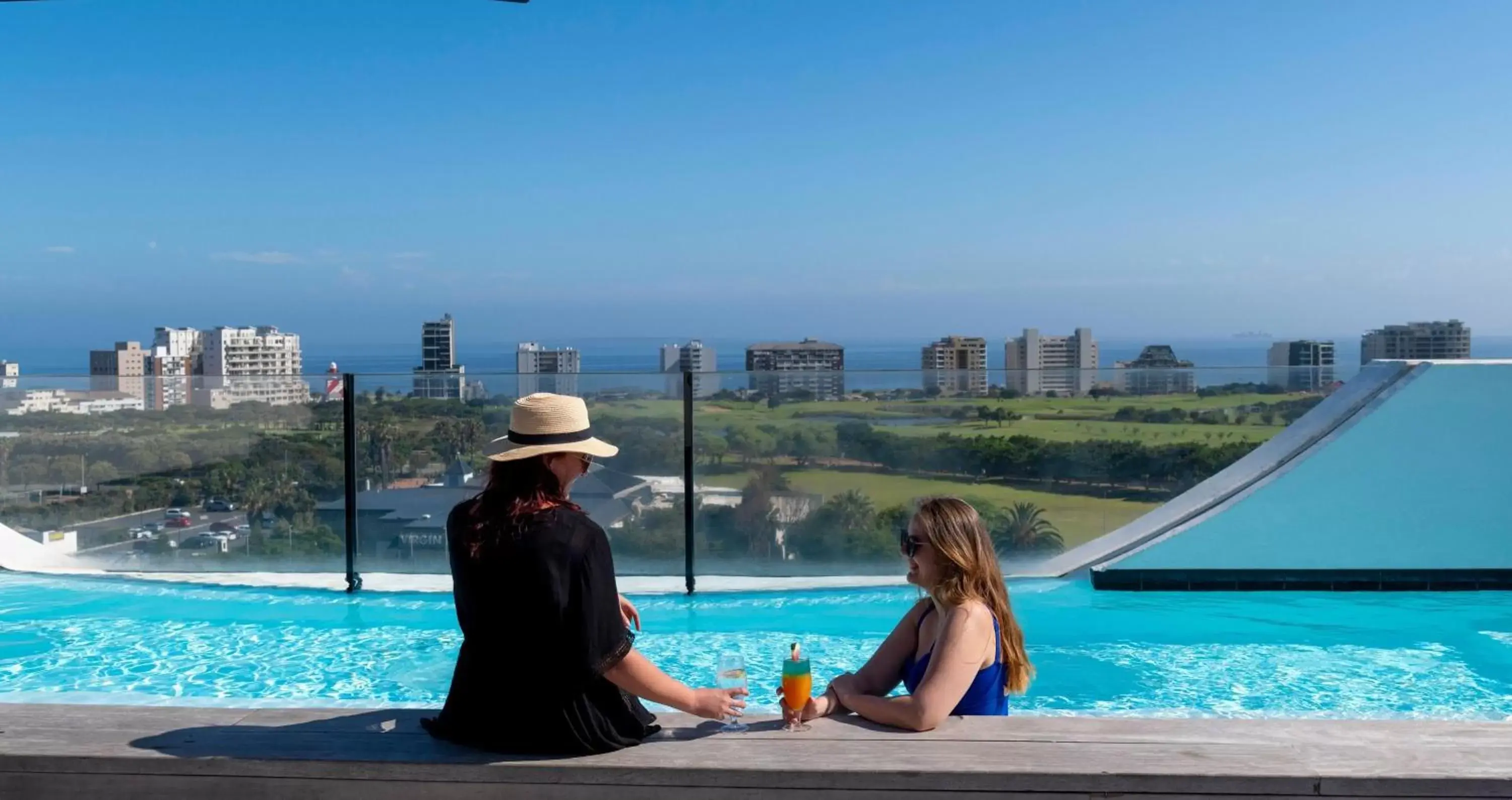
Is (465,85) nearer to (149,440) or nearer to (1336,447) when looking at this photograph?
(149,440)

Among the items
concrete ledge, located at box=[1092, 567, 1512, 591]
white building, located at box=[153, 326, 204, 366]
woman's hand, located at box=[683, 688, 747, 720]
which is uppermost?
white building, located at box=[153, 326, 204, 366]

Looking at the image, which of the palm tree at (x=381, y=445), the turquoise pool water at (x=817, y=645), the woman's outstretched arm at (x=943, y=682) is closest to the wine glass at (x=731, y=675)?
the woman's outstretched arm at (x=943, y=682)

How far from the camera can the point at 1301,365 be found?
7.46 metres

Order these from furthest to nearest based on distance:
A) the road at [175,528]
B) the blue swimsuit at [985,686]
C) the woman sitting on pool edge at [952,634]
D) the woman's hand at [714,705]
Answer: the road at [175,528] → the blue swimsuit at [985,686] → the woman sitting on pool edge at [952,634] → the woman's hand at [714,705]

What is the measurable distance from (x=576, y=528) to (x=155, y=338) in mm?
14107

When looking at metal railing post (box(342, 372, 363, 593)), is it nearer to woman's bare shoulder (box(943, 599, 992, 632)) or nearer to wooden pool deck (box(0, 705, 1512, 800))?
wooden pool deck (box(0, 705, 1512, 800))

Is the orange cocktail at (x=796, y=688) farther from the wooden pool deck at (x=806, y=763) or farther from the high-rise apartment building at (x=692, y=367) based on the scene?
the high-rise apartment building at (x=692, y=367)

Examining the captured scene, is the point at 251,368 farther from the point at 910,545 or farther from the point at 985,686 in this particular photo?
the point at 985,686

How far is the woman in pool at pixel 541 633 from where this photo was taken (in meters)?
2.03

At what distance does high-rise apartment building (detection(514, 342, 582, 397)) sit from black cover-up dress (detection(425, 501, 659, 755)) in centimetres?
418

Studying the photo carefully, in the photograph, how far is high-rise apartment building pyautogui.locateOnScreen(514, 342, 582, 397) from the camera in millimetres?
6746

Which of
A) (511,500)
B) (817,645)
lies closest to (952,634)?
(511,500)

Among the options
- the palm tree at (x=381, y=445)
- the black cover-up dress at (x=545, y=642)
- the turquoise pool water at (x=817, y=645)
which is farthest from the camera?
the palm tree at (x=381, y=445)

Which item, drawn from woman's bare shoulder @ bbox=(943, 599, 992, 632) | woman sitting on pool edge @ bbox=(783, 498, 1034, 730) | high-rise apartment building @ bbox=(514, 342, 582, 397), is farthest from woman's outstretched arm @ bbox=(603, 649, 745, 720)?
high-rise apartment building @ bbox=(514, 342, 582, 397)
